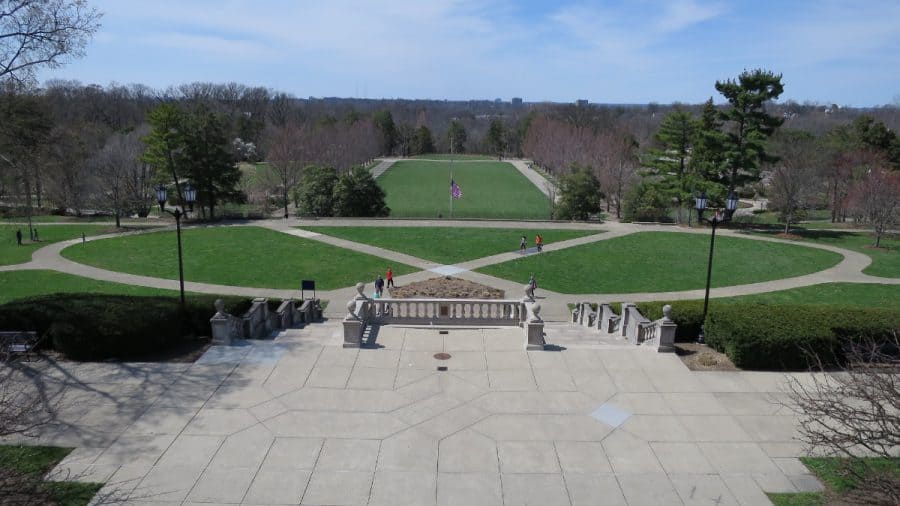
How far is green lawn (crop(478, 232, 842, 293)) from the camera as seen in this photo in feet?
107

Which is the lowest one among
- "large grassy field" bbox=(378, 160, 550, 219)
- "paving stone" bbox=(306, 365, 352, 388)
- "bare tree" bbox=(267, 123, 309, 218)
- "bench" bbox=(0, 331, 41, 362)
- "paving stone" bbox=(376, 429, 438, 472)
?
"paving stone" bbox=(376, 429, 438, 472)

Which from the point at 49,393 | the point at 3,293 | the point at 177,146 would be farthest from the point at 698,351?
the point at 177,146

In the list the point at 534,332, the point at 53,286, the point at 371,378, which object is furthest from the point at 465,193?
the point at 371,378

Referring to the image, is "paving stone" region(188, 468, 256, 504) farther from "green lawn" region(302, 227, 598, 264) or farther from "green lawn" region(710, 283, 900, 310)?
"green lawn" region(302, 227, 598, 264)

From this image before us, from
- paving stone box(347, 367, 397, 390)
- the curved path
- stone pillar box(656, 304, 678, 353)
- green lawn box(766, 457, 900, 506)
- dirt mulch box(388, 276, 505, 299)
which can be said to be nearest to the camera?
green lawn box(766, 457, 900, 506)

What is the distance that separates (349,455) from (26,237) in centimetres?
4339

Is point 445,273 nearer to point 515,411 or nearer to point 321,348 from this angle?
point 321,348

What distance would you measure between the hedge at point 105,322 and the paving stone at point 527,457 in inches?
417

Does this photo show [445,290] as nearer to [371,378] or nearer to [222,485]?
[371,378]

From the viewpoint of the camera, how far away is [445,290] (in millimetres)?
29562

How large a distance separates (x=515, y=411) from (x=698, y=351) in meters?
7.62

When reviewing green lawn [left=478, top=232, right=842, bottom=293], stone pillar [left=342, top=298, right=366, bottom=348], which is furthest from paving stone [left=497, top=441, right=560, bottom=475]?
green lawn [left=478, top=232, right=842, bottom=293]

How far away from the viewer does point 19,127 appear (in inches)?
1929

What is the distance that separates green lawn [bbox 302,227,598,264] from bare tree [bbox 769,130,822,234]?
16256mm
